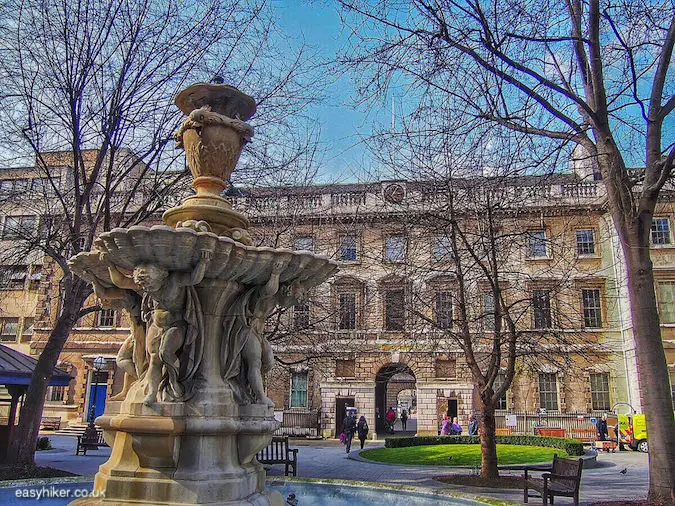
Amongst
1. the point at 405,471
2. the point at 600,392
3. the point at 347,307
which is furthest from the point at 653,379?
the point at 600,392

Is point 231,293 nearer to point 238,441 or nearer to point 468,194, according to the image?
point 238,441

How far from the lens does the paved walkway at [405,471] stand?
40.6ft

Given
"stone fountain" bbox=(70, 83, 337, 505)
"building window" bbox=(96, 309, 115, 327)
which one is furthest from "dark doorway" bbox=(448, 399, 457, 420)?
"stone fountain" bbox=(70, 83, 337, 505)

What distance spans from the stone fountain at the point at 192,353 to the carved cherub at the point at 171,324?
11 mm

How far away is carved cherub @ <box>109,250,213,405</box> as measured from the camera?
5496 millimetres

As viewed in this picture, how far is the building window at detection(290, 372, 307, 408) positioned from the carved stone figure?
2738 cm

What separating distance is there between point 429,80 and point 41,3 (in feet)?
28.7

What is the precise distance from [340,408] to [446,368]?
6427 mm

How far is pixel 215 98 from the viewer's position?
23.6 ft

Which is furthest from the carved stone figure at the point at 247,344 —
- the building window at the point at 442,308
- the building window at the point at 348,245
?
the building window at the point at 348,245

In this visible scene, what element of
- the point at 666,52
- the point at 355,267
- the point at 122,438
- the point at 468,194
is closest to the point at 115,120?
the point at 468,194

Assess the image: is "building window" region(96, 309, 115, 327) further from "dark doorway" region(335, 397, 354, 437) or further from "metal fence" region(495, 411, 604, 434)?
"metal fence" region(495, 411, 604, 434)

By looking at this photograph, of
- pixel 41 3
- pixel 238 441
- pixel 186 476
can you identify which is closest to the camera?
pixel 186 476

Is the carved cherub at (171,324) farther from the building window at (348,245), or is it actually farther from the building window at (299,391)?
the building window at (299,391)
